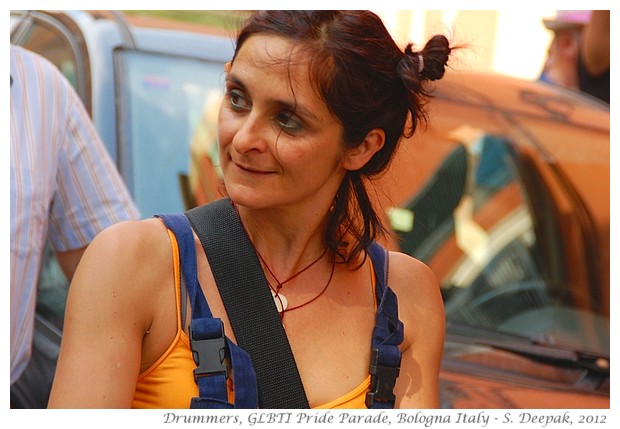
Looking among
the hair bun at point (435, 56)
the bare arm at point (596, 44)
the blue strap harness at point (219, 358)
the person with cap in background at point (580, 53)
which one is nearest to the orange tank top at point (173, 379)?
the blue strap harness at point (219, 358)

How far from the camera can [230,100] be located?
179cm

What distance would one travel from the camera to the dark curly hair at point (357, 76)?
1783 mm

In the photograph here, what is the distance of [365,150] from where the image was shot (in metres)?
1.94

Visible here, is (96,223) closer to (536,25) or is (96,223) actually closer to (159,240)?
(159,240)

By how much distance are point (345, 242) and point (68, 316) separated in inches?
23.8

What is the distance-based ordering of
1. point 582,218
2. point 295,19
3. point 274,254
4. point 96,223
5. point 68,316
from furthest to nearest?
point 582,218, point 96,223, point 274,254, point 295,19, point 68,316

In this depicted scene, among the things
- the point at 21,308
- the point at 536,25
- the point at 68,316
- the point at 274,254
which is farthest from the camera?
the point at 536,25

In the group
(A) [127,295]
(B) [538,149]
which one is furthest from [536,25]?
A: (A) [127,295]

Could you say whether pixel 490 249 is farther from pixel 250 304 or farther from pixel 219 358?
pixel 219 358

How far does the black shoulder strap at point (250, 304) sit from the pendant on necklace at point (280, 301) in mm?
41

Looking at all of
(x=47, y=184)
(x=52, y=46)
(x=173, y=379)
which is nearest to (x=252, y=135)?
(x=173, y=379)

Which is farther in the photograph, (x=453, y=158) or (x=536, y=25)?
(x=536, y=25)

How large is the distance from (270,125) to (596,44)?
285cm

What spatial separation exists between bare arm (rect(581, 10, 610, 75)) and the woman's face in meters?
2.70
